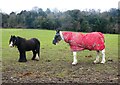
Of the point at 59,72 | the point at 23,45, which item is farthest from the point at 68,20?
the point at 59,72

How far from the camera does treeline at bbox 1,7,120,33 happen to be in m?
31.3

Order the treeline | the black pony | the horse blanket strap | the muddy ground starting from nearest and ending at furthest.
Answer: the muddy ground → the horse blanket strap → the black pony → the treeline

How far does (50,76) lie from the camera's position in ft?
28.3

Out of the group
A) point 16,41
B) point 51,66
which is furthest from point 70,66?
point 16,41

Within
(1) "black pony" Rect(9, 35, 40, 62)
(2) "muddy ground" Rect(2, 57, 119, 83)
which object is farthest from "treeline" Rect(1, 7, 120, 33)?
(2) "muddy ground" Rect(2, 57, 119, 83)

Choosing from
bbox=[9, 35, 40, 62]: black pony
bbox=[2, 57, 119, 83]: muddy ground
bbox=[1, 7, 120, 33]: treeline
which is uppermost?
bbox=[1, 7, 120, 33]: treeline

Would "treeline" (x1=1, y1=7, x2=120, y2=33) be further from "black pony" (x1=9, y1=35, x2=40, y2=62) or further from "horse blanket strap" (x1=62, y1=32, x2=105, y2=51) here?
"horse blanket strap" (x1=62, y1=32, x2=105, y2=51)

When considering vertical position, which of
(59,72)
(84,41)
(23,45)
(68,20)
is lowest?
(59,72)

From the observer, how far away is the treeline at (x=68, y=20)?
31.3 meters

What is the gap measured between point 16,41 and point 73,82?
14.0ft

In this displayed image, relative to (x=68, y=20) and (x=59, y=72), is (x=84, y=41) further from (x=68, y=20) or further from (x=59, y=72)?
(x=68, y=20)

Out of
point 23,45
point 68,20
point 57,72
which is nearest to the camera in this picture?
point 57,72

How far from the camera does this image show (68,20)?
31.1 metres

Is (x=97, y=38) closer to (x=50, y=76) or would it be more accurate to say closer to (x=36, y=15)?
(x=50, y=76)
